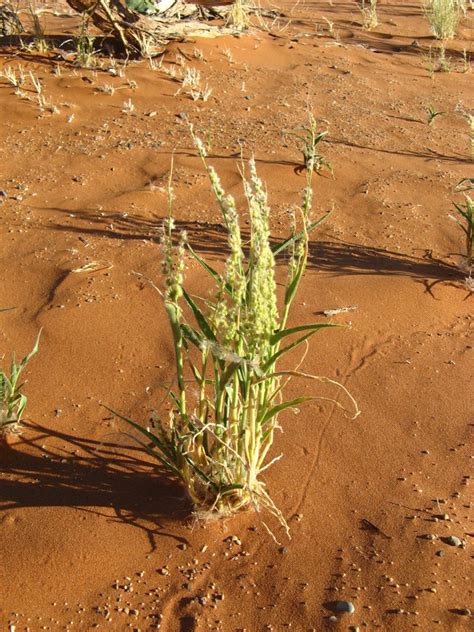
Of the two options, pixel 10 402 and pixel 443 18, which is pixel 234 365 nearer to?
pixel 10 402

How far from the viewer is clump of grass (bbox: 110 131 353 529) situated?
178 centimetres

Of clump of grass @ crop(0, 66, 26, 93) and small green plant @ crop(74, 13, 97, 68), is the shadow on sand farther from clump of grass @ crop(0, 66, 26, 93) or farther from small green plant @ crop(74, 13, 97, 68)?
small green plant @ crop(74, 13, 97, 68)

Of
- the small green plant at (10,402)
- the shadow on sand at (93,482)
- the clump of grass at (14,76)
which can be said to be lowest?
the shadow on sand at (93,482)

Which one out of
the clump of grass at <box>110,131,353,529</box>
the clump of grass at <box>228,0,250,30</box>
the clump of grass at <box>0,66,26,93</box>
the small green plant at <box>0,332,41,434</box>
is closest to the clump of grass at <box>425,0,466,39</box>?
the clump of grass at <box>228,0,250,30</box>

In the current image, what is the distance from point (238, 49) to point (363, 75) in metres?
1.21

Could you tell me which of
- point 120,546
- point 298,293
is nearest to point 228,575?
point 120,546

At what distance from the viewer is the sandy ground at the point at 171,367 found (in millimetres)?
1922

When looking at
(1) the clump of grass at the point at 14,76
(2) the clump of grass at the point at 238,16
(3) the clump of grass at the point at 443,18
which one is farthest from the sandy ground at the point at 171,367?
(3) the clump of grass at the point at 443,18

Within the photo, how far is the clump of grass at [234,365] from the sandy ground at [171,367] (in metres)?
0.12

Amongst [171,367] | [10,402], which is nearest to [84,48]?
[171,367]

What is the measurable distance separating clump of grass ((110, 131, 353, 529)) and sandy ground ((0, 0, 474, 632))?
0.12m

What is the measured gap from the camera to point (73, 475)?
2254 millimetres

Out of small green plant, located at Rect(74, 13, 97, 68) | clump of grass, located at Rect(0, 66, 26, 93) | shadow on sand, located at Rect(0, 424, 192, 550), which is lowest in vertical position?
shadow on sand, located at Rect(0, 424, 192, 550)

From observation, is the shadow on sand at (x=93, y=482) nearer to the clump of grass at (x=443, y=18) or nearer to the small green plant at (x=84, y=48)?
the small green plant at (x=84, y=48)
